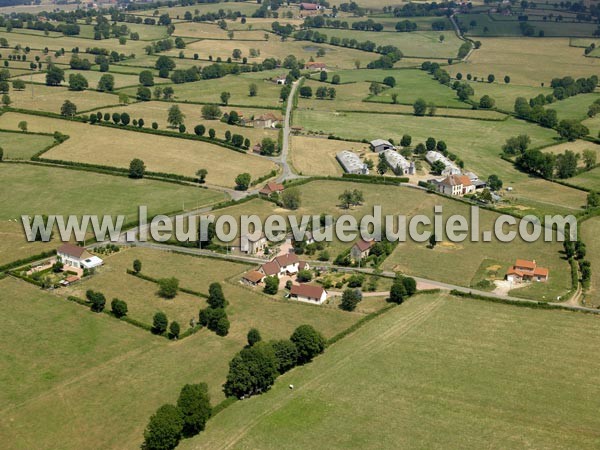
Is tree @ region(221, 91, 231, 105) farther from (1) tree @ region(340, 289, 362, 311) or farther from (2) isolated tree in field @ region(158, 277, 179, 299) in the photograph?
(1) tree @ region(340, 289, 362, 311)

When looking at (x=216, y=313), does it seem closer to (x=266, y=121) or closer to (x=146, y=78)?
(x=266, y=121)

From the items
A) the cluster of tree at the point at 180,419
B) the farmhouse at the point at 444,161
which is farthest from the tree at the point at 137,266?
the farmhouse at the point at 444,161

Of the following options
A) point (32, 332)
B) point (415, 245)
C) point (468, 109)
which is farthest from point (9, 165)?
point (468, 109)

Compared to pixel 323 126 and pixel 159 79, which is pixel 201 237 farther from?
pixel 159 79

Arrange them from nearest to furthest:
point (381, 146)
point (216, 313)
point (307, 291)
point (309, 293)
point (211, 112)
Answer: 1. point (216, 313)
2. point (309, 293)
3. point (307, 291)
4. point (381, 146)
5. point (211, 112)

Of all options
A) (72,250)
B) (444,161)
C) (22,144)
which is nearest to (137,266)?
(72,250)
